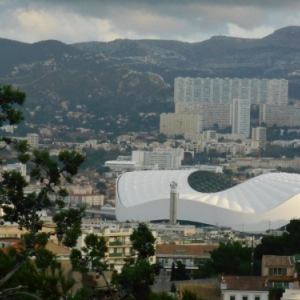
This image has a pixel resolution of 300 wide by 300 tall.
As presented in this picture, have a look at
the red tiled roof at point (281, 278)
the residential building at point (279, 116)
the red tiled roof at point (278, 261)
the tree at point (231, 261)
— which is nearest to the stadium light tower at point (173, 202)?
the tree at point (231, 261)

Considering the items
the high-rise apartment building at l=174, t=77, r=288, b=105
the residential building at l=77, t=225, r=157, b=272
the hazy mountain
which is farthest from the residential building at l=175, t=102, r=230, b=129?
the residential building at l=77, t=225, r=157, b=272

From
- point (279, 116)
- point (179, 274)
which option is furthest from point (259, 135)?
point (179, 274)

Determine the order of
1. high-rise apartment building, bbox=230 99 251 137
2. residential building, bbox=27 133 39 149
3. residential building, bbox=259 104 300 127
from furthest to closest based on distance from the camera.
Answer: residential building, bbox=259 104 300 127 < high-rise apartment building, bbox=230 99 251 137 < residential building, bbox=27 133 39 149

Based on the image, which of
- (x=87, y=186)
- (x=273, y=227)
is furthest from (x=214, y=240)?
(x=87, y=186)

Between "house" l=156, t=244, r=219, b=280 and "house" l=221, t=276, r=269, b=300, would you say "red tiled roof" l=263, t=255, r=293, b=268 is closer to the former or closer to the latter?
"house" l=221, t=276, r=269, b=300

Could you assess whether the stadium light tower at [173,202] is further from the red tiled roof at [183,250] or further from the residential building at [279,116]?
the residential building at [279,116]

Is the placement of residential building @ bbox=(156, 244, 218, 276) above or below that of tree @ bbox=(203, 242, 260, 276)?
below

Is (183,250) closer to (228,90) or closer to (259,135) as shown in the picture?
(259,135)
